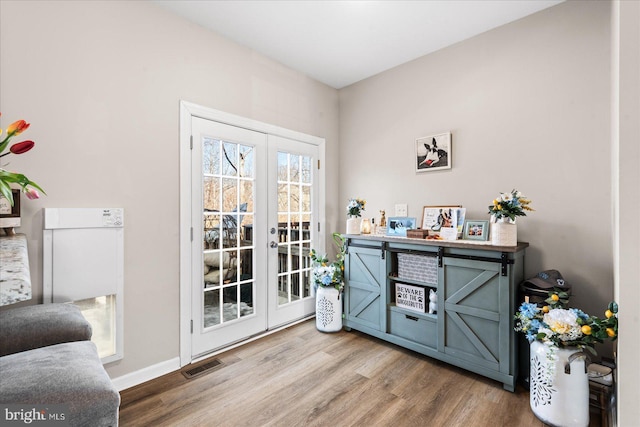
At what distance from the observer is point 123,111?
2164mm

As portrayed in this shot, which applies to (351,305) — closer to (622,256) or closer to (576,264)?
(576,264)

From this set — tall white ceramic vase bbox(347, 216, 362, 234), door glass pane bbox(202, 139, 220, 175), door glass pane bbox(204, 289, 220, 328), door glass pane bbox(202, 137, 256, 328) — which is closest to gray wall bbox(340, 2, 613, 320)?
tall white ceramic vase bbox(347, 216, 362, 234)

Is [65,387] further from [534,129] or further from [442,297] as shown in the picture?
[534,129]

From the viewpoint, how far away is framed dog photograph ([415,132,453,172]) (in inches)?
113

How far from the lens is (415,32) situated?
268cm

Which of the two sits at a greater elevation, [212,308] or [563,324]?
[563,324]

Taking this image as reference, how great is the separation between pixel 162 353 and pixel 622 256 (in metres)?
2.84

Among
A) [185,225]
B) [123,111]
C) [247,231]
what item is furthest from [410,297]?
[123,111]

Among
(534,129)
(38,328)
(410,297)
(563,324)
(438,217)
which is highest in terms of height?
(534,129)

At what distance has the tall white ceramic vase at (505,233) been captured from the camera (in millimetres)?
2180

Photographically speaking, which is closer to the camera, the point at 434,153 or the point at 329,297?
the point at 434,153

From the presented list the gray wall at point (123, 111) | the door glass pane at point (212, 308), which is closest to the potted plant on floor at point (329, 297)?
the door glass pane at point (212, 308)

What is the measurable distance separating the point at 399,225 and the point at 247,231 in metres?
1.52

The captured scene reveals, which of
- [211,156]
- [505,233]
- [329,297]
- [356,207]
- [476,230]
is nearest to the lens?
[505,233]
